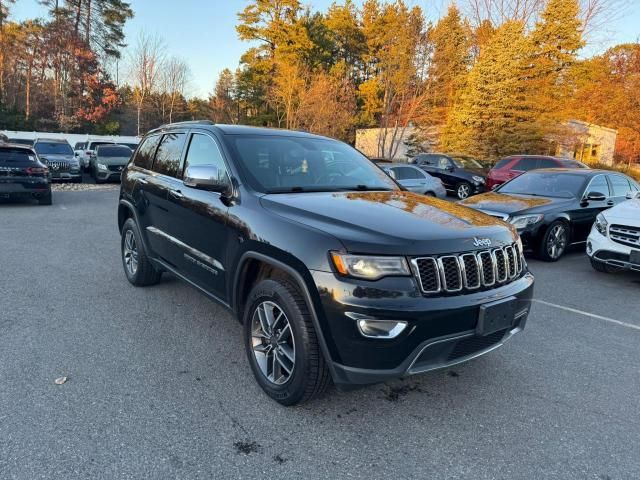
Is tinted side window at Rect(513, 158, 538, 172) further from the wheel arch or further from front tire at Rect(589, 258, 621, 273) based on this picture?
the wheel arch

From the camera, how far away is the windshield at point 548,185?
8062mm

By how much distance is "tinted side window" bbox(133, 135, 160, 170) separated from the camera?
15.9 feet

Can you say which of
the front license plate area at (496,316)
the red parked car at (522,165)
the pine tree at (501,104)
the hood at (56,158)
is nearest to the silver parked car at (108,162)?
the hood at (56,158)

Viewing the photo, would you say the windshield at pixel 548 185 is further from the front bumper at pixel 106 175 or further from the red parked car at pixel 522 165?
the front bumper at pixel 106 175

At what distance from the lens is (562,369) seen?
356 cm

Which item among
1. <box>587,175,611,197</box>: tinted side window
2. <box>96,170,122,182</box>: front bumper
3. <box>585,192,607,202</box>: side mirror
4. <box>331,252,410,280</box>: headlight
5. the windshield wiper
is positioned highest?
<box>587,175,611,197</box>: tinted side window

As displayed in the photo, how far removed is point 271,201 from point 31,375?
2055mm

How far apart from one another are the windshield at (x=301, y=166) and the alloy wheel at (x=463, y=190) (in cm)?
1334

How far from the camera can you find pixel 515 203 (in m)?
7.69

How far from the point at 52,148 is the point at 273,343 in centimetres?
1817

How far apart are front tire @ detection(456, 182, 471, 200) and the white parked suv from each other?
1023 centimetres

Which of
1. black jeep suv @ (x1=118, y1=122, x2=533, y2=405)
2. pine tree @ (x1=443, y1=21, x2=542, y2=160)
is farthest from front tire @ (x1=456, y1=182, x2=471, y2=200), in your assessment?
black jeep suv @ (x1=118, y1=122, x2=533, y2=405)

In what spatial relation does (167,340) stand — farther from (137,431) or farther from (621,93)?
(621,93)

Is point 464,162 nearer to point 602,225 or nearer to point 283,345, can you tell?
point 602,225
